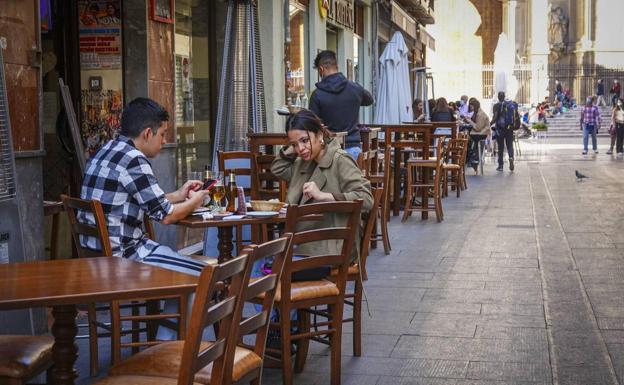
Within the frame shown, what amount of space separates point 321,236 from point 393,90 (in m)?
14.3

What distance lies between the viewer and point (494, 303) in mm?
8008

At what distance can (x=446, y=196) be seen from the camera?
17344 millimetres

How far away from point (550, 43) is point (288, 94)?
179 ft

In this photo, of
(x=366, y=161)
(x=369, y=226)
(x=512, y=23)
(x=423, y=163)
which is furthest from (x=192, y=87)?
(x=512, y=23)

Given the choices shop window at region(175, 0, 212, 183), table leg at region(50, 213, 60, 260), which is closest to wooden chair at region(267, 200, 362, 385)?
table leg at region(50, 213, 60, 260)

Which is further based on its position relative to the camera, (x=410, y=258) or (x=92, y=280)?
(x=410, y=258)

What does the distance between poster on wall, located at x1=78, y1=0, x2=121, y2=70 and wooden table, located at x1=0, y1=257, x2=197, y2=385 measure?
504 cm

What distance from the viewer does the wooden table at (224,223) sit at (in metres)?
5.93

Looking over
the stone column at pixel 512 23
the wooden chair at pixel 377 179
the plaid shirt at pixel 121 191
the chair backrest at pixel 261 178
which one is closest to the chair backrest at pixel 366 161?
the wooden chair at pixel 377 179

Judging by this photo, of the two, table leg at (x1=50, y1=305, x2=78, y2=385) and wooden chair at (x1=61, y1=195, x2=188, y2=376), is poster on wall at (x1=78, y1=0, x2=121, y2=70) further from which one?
table leg at (x1=50, y1=305, x2=78, y2=385)

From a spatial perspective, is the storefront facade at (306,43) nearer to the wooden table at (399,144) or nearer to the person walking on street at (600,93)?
the wooden table at (399,144)

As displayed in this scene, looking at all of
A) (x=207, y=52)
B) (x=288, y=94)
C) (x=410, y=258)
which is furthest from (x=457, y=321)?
(x=288, y=94)

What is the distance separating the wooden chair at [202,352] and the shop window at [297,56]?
34.0 ft

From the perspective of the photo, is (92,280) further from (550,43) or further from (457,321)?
(550,43)
